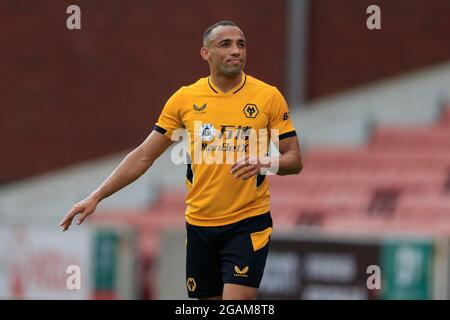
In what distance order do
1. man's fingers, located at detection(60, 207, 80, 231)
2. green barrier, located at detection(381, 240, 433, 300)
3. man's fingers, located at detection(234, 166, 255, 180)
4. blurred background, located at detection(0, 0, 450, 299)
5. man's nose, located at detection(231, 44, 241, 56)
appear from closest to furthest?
man's fingers, located at detection(234, 166, 255, 180) → man's nose, located at detection(231, 44, 241, 56) → man's fingers, located at detection(60, 207, 80, 231) → green barrier, located at detection(381, 240, 433, 300) → blurred background, located at detection(0, 0, 450, 299)

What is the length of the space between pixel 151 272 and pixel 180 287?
110 cm

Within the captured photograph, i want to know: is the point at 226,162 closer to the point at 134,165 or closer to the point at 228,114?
the point at 228,114

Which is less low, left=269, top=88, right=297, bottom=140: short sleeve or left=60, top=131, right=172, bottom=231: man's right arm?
left=269, top=88, right=297, bottom=140: short sleeve

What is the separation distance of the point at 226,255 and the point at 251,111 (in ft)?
2.92

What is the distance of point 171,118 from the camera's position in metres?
6.98

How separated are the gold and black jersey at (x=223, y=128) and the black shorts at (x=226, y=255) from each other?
2.4 inches

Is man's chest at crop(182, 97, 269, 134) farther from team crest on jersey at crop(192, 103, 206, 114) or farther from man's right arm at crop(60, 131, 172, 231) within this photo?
man's right arm at crop(60, 131, 172, 231)

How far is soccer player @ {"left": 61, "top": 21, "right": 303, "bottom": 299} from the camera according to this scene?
22.4ft

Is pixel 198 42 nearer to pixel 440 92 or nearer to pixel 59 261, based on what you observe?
pixel 440 92

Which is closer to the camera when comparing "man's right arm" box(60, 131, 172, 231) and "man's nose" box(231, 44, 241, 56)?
"man's nose" box(231, 44, 241, 56)

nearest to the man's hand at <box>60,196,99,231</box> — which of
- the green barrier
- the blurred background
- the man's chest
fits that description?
the man's chest

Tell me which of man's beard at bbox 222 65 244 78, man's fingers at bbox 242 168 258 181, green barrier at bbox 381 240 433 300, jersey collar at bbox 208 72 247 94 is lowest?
green barrier at bbox 381 240 433 300

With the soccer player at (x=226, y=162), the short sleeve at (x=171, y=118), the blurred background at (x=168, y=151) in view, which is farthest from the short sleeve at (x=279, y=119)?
the blurred background at (x=168, y=151)
